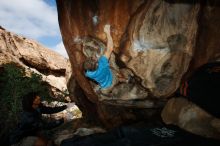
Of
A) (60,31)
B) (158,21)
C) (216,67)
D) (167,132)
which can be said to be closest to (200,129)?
(167,132)

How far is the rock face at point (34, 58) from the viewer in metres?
11.7

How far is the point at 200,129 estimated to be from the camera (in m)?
3.97

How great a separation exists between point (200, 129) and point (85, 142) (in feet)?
5.12

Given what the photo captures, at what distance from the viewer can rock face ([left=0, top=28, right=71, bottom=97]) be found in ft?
38.3

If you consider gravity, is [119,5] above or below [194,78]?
above

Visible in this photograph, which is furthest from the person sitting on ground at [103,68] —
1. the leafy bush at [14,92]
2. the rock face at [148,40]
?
the leafy bush at [14,92]

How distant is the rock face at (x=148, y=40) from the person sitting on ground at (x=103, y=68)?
11cm

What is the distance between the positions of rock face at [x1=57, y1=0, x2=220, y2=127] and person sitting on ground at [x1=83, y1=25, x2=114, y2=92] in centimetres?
11

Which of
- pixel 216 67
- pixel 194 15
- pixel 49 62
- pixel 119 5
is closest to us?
pixel 216 67

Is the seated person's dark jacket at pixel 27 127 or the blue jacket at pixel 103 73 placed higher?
the blue jacket at pixel 103 73

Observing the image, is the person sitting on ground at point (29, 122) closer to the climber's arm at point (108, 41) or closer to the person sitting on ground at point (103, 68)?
the person sitting on ground at point (103, 68)

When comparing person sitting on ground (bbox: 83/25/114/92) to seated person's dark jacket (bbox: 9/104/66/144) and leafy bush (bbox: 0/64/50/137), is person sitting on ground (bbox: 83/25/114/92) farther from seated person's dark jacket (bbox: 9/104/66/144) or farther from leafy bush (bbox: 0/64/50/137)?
leafy bush (bbox: 0/64/50/137)

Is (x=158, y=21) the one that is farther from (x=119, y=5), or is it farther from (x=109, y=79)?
(x=109, y=79)

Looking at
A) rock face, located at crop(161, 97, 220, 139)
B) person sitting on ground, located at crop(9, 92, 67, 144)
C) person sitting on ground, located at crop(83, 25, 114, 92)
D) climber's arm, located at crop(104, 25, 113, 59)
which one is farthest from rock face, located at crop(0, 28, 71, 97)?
rock face, located at crop(161, 97, 220, 139)
